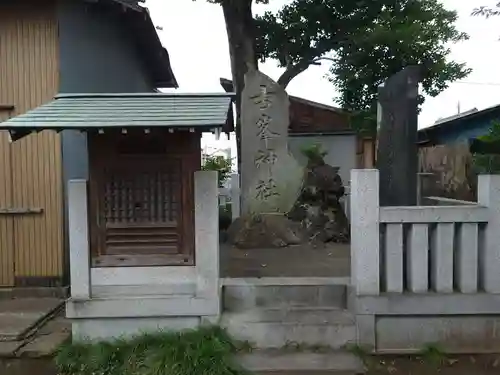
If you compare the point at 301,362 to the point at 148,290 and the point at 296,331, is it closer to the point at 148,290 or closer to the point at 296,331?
the point at 296,331

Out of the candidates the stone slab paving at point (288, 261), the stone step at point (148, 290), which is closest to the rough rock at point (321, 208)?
the stone slab paving at point (288, 261)

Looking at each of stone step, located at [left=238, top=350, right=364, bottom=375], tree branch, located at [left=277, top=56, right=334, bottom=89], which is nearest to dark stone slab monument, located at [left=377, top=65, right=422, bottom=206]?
stone step, located at [left=238, top=350, right=364, bottom=375]

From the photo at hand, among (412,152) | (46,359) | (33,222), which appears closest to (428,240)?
(412,152)

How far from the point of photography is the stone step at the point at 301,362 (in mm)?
5062

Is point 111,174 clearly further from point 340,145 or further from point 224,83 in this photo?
point 340,145

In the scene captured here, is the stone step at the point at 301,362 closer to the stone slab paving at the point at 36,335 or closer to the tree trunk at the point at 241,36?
the stone slab paving at the point at 36,335

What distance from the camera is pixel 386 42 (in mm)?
11641

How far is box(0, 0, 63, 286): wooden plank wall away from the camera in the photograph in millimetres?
7004

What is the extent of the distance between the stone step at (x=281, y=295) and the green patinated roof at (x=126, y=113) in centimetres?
203

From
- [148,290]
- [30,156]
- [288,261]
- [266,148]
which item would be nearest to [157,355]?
[148,290]

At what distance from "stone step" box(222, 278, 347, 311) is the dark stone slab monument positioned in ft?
4.92

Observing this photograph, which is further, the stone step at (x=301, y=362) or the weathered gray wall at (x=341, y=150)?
the weathered gray wall at (x=341, y=150)

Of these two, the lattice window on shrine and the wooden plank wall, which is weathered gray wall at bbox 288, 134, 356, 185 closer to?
the wooden plank wall

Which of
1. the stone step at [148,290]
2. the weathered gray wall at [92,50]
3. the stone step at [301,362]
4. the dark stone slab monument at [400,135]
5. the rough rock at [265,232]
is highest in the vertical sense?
the weathered gray wall at [92,50]
